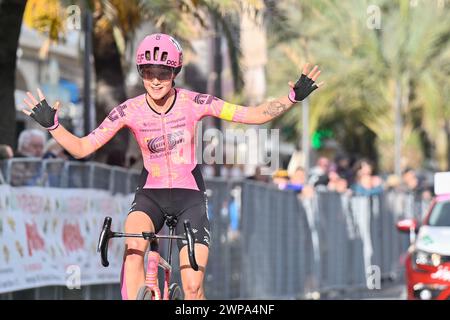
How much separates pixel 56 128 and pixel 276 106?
141 centimetres

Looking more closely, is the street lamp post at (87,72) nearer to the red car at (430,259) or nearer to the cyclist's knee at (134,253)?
the red car at (430,259)

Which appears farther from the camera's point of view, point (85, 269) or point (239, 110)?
point (85, 269)

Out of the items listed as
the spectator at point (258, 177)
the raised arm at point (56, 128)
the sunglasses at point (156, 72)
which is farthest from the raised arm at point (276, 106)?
the spectator at point (258, 177)

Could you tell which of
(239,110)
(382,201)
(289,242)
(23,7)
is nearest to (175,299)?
(239,110)

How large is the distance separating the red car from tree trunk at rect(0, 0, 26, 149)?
14.5ft

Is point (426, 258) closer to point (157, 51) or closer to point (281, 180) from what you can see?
point (281, 180)

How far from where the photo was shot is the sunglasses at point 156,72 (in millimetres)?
8602

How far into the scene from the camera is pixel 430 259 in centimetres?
1399

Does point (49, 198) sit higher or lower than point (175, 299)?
higher

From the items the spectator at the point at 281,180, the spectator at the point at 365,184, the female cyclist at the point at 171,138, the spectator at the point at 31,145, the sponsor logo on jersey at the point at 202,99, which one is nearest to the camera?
the female cyclist at the point at 171,138

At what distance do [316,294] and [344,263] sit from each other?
6.35 ft

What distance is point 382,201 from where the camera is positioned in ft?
78.6

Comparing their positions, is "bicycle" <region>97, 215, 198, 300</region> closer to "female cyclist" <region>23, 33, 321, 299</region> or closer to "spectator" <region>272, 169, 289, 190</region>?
"female cyclist" <region>23, 33, 321, 299</region>
